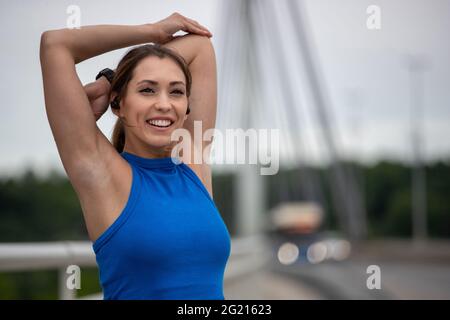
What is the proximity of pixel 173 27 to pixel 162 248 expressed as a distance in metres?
0.69

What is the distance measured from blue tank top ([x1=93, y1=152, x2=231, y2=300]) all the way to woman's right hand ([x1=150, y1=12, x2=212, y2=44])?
1.44 ft

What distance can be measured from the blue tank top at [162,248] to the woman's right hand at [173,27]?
1.44 ft

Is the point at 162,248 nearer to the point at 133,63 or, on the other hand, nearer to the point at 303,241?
the point at 133,63

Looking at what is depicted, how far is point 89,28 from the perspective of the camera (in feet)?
6.80

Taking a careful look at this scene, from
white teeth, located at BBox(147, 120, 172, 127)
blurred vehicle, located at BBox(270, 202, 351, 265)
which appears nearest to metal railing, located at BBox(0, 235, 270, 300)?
white teeth, located at BBox(147, 120, 172, 127)

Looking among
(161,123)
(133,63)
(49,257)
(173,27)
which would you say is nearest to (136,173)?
(161,123)

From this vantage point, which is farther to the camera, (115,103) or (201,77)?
(201,77)

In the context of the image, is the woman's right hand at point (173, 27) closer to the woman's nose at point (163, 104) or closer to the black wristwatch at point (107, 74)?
the black wristwatch at point (107, 74)

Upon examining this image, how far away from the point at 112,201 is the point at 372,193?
5386 cm

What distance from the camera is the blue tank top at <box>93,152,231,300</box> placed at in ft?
6.13

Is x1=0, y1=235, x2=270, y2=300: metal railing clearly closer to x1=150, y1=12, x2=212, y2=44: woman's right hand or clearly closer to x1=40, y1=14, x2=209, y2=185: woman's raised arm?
x1=150, y1=12, x2=212, y2=44: woman's right hand

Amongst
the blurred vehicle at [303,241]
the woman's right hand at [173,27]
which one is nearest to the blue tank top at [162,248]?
the woman's right hand at [173,27]

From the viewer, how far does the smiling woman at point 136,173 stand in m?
1.88

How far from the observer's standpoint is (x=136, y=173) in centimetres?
200
